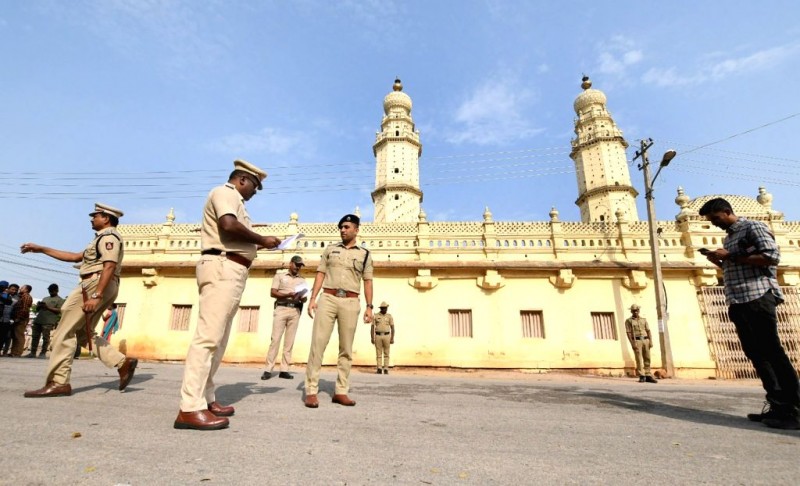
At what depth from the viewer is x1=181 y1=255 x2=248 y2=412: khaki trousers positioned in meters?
2.57

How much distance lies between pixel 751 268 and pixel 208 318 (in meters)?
4.61

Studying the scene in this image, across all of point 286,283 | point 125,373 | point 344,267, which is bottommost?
point 125,373

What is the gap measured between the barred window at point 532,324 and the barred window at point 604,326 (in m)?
1.65

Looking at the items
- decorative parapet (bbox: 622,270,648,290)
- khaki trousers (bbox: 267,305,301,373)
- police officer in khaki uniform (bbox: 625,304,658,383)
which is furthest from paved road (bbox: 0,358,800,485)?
decorative parapet (bbox: 622,270,648,290)

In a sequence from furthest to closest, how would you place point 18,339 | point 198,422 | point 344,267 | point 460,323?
point 460,323, point 18,339, point 344,267, point 198,422

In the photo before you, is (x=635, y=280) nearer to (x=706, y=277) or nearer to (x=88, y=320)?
(x=706, y=277)

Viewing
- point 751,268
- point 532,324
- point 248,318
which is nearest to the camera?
point 751,268

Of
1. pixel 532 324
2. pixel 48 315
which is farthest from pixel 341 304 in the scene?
pixel 48 315

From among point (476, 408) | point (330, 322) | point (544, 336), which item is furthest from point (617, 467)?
point (544, 336)

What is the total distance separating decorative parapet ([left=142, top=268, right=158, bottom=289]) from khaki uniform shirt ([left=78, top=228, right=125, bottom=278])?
10443 mm

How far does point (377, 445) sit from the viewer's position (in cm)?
234

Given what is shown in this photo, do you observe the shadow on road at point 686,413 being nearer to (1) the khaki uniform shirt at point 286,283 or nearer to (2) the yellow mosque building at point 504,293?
(1) the khaki uniform shirt at point 286,283

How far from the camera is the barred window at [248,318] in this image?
12.6m

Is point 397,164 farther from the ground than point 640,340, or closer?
farther from the ground
